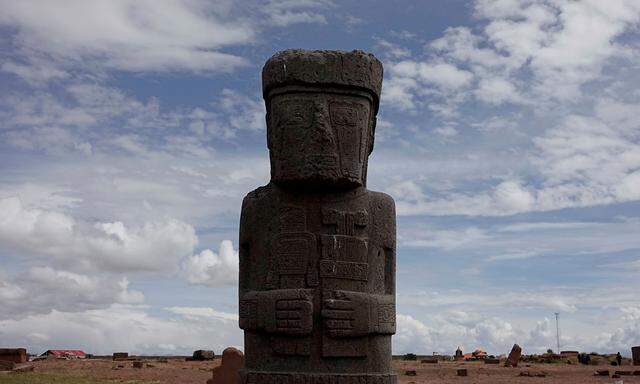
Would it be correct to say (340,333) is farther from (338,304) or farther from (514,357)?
(514,357)

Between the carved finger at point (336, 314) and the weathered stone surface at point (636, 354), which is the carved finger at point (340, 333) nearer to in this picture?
the carved finger at point (336, 314)

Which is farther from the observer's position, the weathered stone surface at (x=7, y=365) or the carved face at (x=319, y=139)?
the weathered stone surface at (x=7, y=365)

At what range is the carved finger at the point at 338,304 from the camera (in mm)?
8398

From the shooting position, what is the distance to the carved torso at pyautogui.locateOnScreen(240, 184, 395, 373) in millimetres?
8398

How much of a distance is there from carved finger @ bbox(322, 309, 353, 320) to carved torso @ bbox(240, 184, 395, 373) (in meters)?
0.01

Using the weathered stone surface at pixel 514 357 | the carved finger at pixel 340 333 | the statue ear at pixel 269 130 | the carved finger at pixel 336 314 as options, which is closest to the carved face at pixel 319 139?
the statue ear at pixel 269 130

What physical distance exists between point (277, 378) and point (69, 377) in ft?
65.5

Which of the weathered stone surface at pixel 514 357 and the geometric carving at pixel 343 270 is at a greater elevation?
the geometric carving at pixel 343 270

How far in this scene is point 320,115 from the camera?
868cm

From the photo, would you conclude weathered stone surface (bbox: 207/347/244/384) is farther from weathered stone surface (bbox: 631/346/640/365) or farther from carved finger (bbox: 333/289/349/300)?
weathered stone surface (bbox: 631/346/640/365)

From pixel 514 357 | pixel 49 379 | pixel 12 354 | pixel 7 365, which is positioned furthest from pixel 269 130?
pixel 514 357

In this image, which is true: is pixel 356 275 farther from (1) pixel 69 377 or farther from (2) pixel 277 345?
(1) pixel 69 377

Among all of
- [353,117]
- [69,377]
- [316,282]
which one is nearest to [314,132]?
[353,117]

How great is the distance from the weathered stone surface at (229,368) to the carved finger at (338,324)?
32.3 feet
